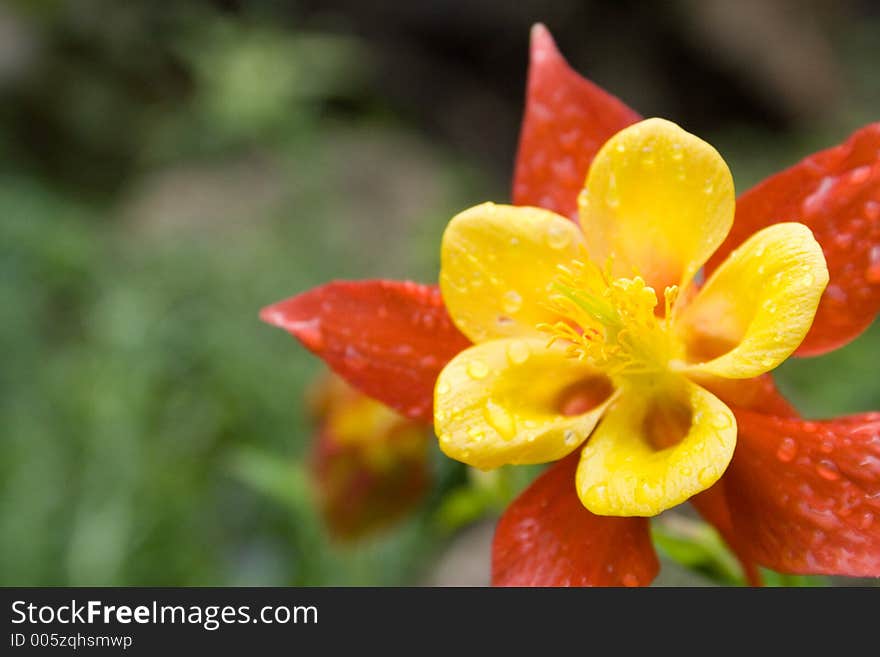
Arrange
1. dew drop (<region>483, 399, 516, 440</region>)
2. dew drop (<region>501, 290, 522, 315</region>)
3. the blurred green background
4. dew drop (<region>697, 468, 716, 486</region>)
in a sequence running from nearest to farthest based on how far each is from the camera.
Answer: dew drop (<region>697, 468, 716, 486</region>), dew drop (<region>483, 399, 516, 440</region>), dew drop (<region>501, 290, 522, 315</region>), the blurred green background

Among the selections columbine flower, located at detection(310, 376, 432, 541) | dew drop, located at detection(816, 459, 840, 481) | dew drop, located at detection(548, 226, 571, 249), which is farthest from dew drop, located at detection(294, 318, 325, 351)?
columbine flower, located at detection(310, 376, 432, 541)

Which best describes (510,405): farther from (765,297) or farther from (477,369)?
(765,297)

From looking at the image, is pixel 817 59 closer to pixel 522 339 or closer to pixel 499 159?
pixel 499 159

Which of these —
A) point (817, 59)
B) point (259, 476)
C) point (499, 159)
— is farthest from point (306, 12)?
point (259, 476)

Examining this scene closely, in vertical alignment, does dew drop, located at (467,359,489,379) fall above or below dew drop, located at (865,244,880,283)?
below

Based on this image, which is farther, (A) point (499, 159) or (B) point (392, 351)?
(A) point (499, 159)

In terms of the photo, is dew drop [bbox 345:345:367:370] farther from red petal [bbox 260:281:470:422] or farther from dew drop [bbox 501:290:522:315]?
dew drop [bbox 501:290:522:315]
